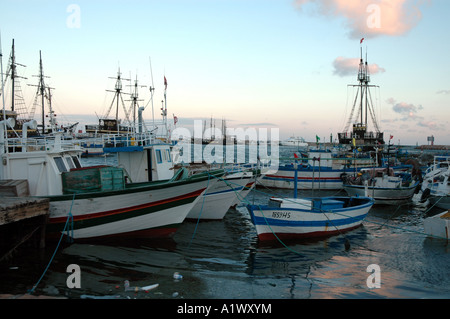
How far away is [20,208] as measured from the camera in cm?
966

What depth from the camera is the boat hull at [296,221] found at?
1305 cm

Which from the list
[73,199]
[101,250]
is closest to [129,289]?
[101,250]

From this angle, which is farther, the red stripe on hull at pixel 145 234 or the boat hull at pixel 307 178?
the boat hull at pixel 307 178

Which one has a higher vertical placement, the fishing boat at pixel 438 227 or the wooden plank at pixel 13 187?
the wooden plank at pixel 13 187

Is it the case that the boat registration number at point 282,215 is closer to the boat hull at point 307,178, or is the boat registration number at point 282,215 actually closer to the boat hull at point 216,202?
the boat hull at point 216,202

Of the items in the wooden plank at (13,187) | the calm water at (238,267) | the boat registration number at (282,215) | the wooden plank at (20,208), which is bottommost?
the calm water at (238,267)

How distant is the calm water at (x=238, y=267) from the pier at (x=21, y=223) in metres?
0.46

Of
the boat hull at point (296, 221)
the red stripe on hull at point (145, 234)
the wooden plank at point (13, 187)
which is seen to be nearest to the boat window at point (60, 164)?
the wooden plank at point (13, 187)

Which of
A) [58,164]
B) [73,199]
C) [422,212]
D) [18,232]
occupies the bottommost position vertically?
[422,212]

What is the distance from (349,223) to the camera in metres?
15.4

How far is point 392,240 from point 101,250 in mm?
12244

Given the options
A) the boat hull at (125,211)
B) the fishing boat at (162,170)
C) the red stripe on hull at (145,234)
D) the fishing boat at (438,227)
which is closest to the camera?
the boat hull at (125,211)

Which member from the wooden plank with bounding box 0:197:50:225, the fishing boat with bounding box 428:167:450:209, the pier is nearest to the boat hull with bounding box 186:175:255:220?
the pier

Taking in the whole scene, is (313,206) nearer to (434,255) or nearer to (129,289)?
(434,255)
